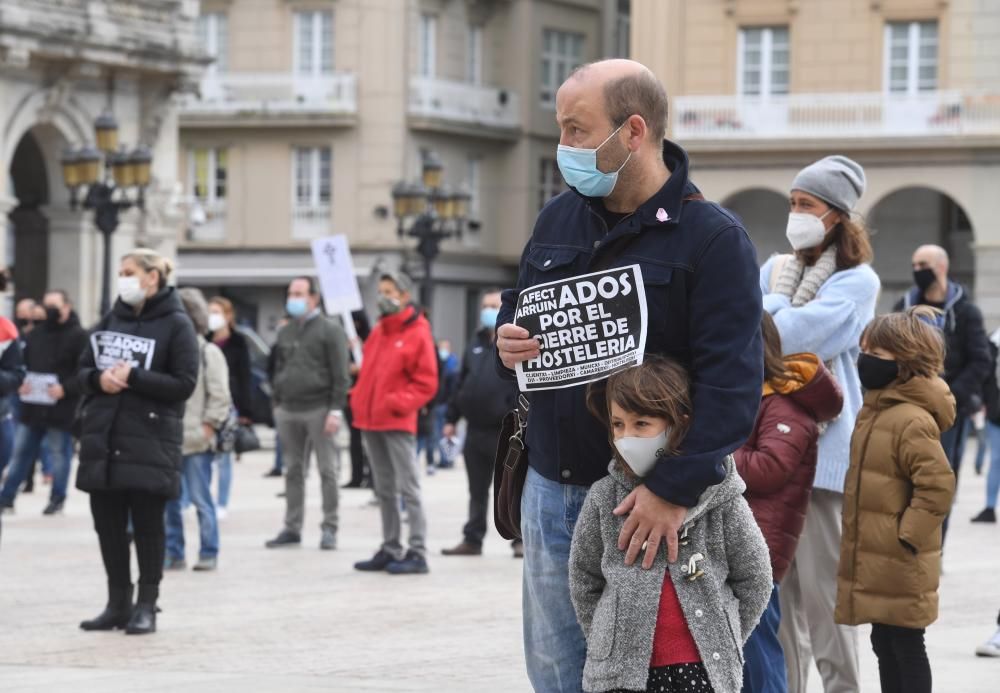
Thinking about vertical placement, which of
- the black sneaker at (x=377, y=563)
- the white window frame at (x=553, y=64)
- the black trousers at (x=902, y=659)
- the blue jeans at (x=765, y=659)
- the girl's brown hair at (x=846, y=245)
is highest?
the white window frame at (x=553, y=64)

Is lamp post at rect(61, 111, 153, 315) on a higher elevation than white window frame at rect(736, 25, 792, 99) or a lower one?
lower

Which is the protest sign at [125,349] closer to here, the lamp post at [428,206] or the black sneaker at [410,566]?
the black sneaker at [410,566]

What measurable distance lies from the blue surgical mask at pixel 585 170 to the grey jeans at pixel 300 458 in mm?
10654

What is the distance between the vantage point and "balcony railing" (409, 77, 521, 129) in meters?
50.1

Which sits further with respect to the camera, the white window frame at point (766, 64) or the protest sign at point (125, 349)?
the white window frame at point (766, 64)

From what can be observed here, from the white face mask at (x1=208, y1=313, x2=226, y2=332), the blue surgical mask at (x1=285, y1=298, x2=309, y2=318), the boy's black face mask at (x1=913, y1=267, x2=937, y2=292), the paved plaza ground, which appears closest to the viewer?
the paved plaza ground

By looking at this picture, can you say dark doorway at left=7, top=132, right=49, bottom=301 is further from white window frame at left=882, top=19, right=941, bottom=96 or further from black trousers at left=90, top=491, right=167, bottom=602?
black trousers at left=90, top=491, right=167, bottom=602

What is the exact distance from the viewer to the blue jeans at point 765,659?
6582mm

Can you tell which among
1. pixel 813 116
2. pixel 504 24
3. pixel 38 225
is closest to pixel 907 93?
pixel 813 116

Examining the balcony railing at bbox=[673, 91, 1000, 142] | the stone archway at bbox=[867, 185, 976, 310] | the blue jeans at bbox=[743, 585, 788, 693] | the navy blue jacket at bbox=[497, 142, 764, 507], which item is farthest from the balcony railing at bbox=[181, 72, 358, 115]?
the navy blue jacket at bbox=[497, 142, 764, 507]

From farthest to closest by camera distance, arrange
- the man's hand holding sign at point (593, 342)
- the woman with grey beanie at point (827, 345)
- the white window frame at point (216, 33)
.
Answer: the white window frame at point (216, 33) → the woman with grey beanie at point (827, 345) → the man's hand holding sign at point (593, 342)

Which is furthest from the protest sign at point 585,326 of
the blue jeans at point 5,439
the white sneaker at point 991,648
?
the blue jeans at point 5,439

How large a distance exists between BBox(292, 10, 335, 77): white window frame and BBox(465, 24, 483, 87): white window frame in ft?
12.0

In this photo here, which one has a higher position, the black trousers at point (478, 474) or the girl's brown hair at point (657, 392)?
the girl's brown hair at point (657, 392)
